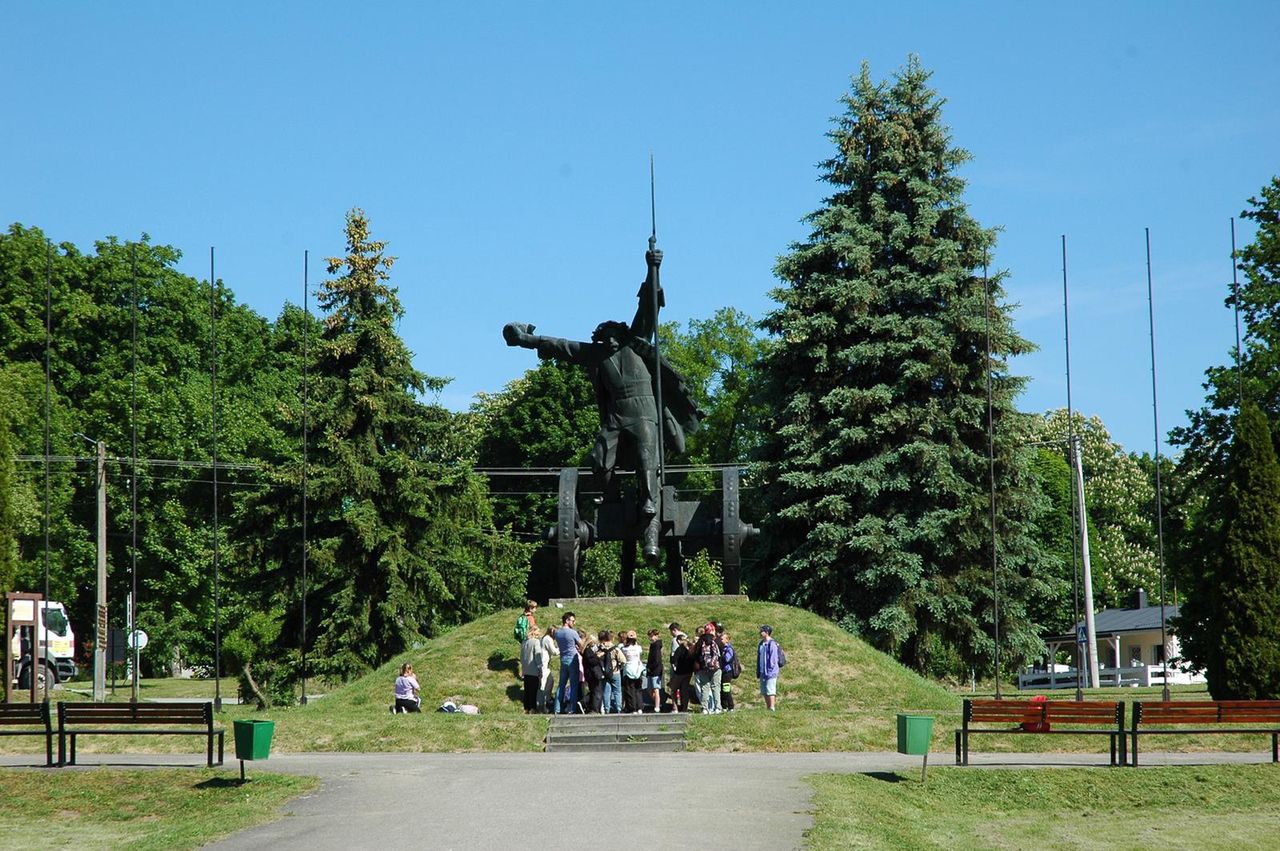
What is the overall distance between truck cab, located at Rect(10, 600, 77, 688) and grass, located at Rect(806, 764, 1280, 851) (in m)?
27.2

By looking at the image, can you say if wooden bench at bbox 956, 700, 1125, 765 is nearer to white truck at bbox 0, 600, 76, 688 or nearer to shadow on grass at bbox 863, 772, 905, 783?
shadow on grass at bbox 863, 772, 905, 783

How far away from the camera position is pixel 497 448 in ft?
215

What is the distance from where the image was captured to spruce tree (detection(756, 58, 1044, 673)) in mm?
38875

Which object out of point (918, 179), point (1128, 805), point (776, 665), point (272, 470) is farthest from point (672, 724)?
point (918, 179)

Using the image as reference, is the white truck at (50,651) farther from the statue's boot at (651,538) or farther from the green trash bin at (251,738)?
the green trash bin at (251,738)

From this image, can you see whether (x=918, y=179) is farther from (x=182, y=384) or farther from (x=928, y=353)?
(x=182, y=384)

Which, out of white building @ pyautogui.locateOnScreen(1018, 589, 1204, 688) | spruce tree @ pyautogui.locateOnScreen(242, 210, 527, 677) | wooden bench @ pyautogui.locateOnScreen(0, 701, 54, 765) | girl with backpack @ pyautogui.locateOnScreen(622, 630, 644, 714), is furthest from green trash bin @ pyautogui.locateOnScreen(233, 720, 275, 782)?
white building @ pyautogui.locateOnScreen(1018, 589, 1204, 688)

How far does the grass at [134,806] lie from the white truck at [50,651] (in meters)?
20.7

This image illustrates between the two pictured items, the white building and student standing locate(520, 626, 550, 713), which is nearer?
student standing locate(520, 626, 550, 713)

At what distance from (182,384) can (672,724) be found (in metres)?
35.4

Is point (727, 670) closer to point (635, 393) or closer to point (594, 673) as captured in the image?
point (594, 673)

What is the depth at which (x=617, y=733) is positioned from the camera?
23250 millimetres

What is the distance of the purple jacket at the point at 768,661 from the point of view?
996 inches

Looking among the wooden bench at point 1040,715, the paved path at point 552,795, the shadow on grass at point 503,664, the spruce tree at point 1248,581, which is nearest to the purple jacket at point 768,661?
the paved path at point 552,795
